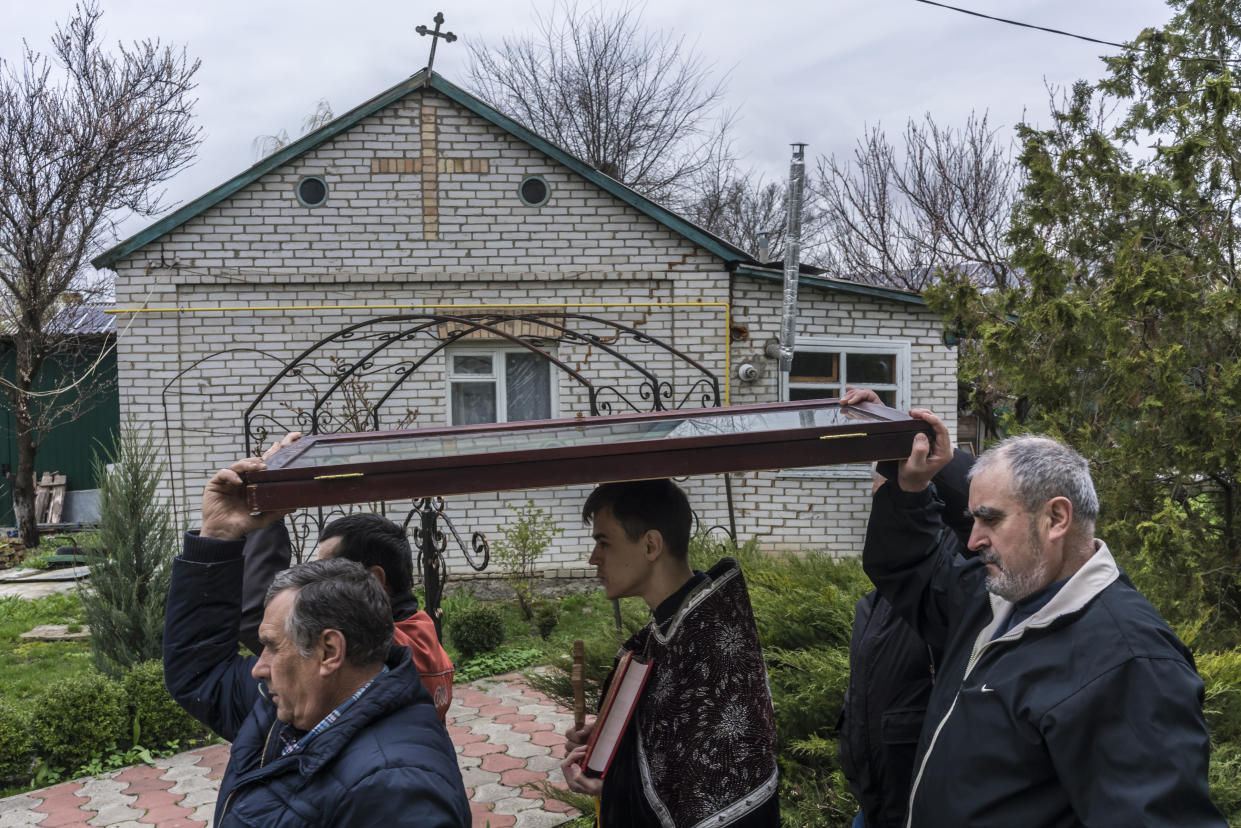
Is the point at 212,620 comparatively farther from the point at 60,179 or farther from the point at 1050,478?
the point at 60,179

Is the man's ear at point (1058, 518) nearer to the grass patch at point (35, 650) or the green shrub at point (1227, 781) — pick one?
the green shrub at point (1227, 781)

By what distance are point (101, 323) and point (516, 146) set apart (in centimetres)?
1136

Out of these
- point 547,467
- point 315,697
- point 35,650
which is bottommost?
point 35,650

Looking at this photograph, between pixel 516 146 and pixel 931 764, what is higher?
pixel 516 146

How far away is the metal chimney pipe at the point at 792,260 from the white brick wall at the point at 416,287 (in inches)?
14.1

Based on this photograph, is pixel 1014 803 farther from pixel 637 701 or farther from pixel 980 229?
pixel 980 229

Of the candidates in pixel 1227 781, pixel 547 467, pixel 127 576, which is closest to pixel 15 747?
pixel 127 576

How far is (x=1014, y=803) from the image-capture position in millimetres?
1737

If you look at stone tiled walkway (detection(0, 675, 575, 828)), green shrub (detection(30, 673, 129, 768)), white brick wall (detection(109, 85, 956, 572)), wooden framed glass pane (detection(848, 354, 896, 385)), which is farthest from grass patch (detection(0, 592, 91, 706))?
wooden framed glass pane (detection(848, 354, 896, 385))

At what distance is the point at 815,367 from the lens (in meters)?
9.95

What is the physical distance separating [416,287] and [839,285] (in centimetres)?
420

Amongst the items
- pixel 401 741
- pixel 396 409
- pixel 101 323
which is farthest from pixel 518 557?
pixel 101 323

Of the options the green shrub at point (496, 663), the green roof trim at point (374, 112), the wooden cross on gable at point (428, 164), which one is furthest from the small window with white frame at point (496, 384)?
the green shrub at point (496, 663)

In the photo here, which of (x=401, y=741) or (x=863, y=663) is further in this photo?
(x=863, y=663)
